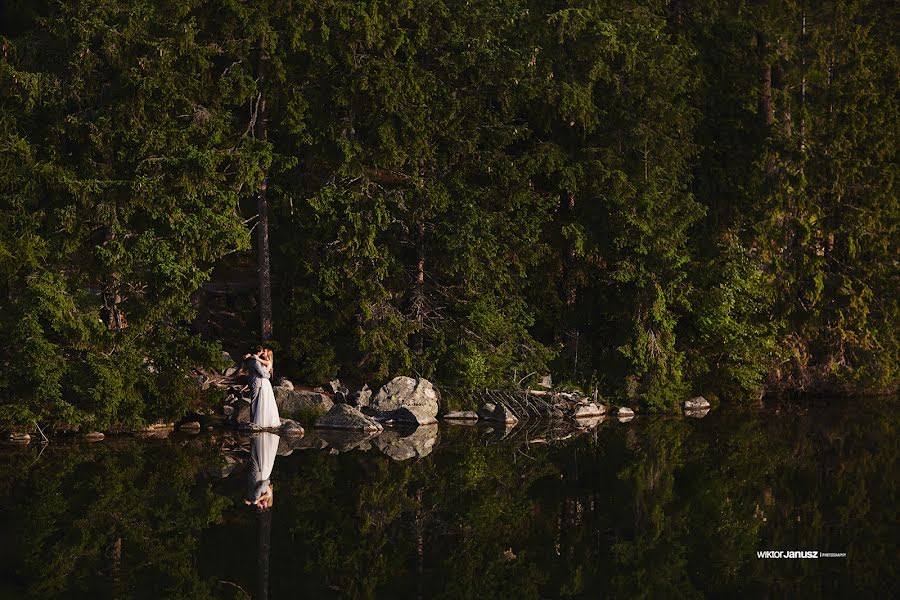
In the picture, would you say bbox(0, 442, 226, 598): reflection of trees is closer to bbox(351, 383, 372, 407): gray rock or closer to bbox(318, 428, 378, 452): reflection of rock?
bbox(318, 428, 378, 452): reflection of rock

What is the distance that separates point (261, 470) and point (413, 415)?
21.2 feet

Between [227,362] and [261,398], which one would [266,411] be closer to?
[261,398]

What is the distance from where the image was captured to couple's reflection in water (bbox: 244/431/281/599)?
1169cm

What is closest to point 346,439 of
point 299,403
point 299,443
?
point 299,443

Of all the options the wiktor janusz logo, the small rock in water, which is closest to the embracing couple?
the small rock in water

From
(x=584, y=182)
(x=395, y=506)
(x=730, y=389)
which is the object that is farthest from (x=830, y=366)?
(x=395, y=506)

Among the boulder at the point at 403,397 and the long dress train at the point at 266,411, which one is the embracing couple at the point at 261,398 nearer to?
the long dress train at the point at 266,411

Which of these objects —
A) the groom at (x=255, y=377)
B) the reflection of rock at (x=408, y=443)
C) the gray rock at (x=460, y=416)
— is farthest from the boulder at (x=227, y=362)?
the gray rock at (x=460, y=416)

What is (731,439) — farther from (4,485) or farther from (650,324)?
(4,485)

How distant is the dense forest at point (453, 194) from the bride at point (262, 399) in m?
1.33

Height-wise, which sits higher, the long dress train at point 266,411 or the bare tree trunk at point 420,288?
the bare tree trunk at point 420,288

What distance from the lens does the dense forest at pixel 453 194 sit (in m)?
22.0

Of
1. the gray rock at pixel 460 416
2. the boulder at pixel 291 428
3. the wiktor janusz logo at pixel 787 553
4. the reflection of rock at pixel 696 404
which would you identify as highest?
the reflection of rock at pixel 696 404

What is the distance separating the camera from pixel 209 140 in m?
23.0
